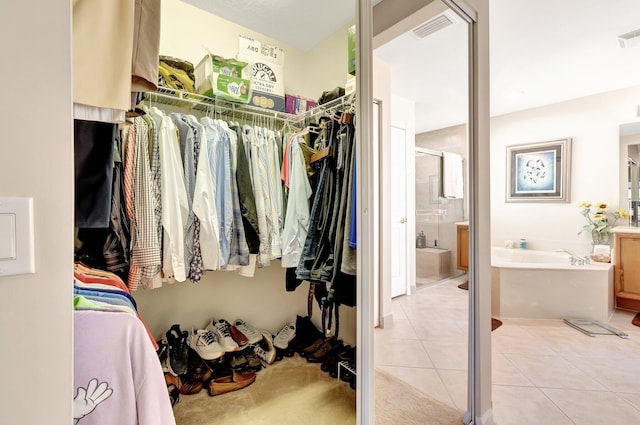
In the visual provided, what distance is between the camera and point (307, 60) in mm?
2248

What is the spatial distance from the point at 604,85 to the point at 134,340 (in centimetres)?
449

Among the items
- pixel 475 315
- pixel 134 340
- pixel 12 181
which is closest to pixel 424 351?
pixel 475 315

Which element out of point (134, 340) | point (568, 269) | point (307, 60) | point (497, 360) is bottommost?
point (497, 360)

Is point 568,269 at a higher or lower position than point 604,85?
lower

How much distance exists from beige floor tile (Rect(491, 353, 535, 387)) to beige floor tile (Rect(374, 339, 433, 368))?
44 centimetres

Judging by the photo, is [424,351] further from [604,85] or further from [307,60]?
[604,85]

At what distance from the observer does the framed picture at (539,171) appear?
3410 mm

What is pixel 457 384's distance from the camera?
5.56ft

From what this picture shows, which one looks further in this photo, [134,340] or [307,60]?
[307,60]

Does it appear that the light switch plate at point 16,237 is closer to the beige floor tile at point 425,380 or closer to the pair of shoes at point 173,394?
the pair of shoes at point 173,394

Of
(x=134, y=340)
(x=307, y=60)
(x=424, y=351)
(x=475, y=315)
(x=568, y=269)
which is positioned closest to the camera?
(x=134, y=340)

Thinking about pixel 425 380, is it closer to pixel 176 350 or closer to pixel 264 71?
pixel 176 350

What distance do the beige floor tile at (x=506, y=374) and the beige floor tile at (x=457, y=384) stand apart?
0.31 meters

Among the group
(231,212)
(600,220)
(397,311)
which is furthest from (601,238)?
(231,212)
